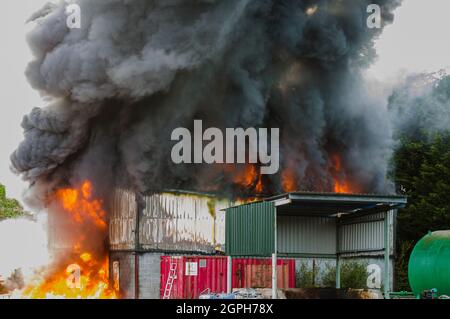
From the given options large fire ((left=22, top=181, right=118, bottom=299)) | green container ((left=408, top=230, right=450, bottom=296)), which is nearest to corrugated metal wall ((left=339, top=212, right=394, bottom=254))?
green container ((left=408, top=230, right=450, bottom=296))

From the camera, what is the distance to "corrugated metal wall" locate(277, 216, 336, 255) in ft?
101

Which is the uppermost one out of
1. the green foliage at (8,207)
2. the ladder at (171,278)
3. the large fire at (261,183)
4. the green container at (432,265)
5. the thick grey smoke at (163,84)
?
the thick grey smoke at (163,84)

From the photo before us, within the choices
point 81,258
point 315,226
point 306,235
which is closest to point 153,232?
point 81,258

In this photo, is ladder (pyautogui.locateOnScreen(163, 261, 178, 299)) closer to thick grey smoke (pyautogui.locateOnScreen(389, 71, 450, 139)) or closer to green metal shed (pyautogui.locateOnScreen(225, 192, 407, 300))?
green metal shed (pyautogui.locateOnScreen(225, 192, 407, 300))

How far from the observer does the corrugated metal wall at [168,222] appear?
36812 mm

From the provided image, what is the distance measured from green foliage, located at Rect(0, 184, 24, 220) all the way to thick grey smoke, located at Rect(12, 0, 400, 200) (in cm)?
1845

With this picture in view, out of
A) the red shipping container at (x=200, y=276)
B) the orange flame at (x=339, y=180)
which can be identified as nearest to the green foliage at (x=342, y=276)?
the red shipping container at (x=200, y=276)

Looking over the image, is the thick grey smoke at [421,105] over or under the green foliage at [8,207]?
over

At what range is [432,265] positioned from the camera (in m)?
23.4

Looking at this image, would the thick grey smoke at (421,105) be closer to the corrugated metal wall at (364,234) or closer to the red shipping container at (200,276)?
the corrugated metal wall at (364,234)

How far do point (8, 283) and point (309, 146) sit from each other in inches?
771

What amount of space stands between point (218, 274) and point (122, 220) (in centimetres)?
796

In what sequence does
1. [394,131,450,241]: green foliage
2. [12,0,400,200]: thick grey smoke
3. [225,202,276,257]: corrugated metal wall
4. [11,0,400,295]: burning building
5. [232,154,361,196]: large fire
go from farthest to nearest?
[232,154,361,196]: large fire < [394,131,450,241]: green foliage < [12,0,400,200]: thick grey smoke < [11,0,400,295]: burning building < [225,202,276,257]: corrugated metal wall

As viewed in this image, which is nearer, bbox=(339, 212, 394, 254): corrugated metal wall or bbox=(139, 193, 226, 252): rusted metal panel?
bbox=(339, 212, 394, 254): corrugated metal wall
